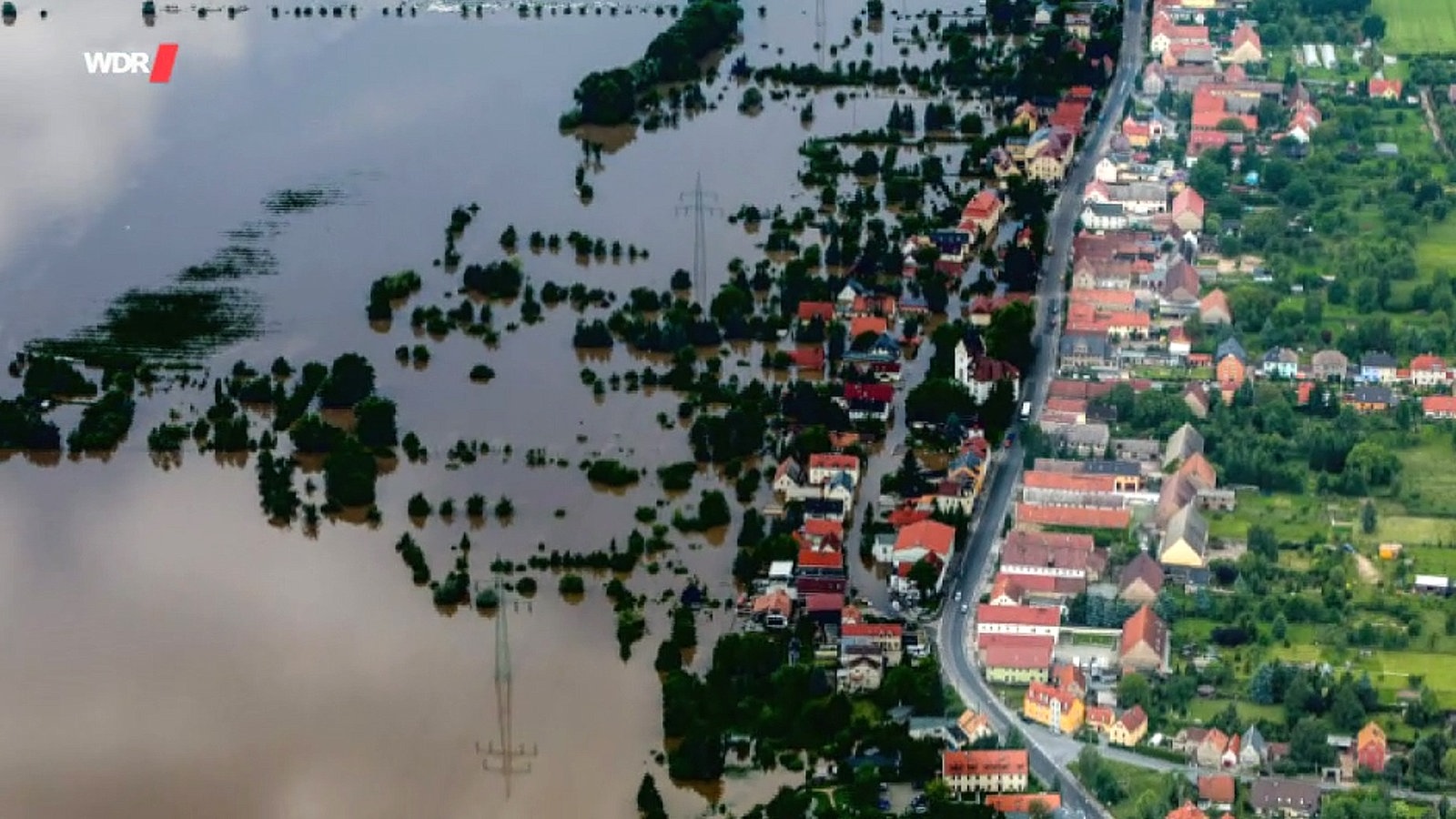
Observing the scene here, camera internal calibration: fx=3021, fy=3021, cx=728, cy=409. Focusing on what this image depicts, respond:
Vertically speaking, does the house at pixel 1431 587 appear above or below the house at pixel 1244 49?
below

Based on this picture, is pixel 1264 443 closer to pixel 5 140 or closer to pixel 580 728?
pixel 580 728

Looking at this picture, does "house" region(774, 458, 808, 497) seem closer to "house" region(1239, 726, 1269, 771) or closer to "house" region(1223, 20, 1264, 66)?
"house" region(1239, 726, 1269, 771)

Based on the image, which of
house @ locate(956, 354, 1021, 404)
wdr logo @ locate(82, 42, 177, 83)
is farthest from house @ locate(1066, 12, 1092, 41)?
house @ locate(956, 354, 1021, 404)

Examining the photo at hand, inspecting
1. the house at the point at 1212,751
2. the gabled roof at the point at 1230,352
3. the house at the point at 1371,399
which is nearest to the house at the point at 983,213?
the gabled roof at the point at 1230,352

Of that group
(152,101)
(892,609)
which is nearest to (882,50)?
(152,101)

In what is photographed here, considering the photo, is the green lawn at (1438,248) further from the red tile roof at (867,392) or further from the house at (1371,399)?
the red tile roof at (867,392)

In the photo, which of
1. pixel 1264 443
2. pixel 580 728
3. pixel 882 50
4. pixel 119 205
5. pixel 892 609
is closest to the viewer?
pixel 580 728
